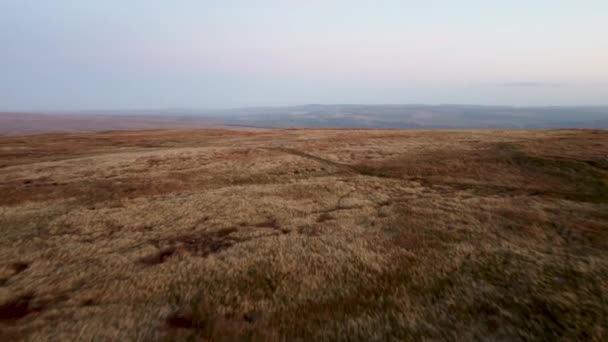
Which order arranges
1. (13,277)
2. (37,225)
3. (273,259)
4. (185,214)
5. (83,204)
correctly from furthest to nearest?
(83,204) → (185,214) → (37,225) → (273,259) → (13,277)

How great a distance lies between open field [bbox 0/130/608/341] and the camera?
10.2 meters

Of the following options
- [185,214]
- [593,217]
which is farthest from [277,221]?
[593,217]

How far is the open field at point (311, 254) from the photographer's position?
33.5 ft

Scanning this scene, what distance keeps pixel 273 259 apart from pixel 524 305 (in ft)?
30.9

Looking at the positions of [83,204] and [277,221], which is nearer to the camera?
[277,221]

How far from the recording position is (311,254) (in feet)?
49.0

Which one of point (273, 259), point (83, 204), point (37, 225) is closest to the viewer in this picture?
point (273, 259)

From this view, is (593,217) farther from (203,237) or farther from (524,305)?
(203,237)

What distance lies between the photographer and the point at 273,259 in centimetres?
1453

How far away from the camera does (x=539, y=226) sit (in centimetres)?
1747

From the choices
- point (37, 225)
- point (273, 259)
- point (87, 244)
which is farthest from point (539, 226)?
point (37, 225)

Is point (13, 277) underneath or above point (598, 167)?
underneath

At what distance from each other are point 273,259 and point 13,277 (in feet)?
34.1

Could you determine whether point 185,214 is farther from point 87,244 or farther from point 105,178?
point 105,178
